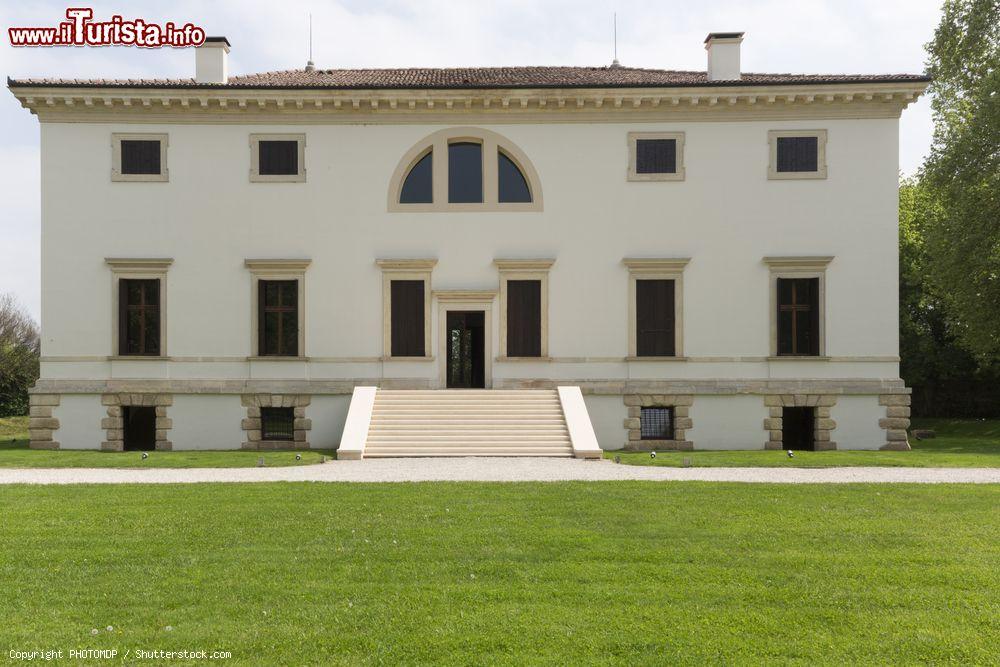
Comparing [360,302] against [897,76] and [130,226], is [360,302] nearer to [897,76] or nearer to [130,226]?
[130,226]

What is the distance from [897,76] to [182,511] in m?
23.1

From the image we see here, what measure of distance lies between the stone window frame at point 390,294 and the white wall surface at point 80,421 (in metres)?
8.87

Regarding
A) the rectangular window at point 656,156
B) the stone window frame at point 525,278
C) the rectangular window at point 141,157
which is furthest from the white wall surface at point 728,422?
the rectangular window at point 141,157

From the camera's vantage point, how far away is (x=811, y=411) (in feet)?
77.6

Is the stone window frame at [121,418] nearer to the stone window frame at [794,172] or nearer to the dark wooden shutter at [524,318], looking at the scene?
the dark wooden shutter at [524,318]

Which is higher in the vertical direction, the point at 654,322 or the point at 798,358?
the point at 654,322

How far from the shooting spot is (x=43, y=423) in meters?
22.9

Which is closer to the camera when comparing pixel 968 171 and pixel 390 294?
pixel 390 294

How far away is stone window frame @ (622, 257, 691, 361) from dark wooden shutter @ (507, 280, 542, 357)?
2.87 meters

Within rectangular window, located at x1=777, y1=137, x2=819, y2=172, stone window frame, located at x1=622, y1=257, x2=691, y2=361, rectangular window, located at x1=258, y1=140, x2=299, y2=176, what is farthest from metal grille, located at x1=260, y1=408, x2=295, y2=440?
rectangular window, located at x1=777, y1=137, x2=819, y2=172

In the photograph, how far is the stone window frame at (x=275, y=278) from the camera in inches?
928

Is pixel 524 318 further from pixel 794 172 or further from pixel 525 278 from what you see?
Answer: pixel 794 172

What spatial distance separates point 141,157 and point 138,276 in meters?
3.78

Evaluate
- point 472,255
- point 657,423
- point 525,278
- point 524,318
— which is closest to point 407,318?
point 472,255
